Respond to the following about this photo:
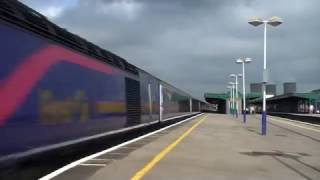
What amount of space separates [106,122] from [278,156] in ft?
17.6

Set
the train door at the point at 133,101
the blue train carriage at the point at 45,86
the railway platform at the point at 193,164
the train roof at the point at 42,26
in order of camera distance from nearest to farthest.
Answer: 1. the blue train carriage at the point at 45,86
2. the train roof at the point at 42,26
3. the railway platform at the point at 193,164
4. the train door at the point at 133,101

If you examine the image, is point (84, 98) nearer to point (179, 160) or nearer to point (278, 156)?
point (179, 160)

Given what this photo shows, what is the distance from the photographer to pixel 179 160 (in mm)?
16328

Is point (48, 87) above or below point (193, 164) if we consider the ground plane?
above

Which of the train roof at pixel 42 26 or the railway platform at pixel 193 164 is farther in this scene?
the railway platform at pixel 193 164

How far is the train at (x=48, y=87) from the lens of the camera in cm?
982

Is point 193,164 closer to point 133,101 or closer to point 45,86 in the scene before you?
point 45,86

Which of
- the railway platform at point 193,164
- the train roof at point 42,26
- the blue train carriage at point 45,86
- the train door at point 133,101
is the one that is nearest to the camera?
the blue train carriage at point 45,86

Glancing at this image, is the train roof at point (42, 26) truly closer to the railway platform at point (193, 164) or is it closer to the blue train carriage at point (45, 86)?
the blue train carriage at point (45, 86)

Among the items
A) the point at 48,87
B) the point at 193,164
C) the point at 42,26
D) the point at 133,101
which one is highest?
the point at 42,26

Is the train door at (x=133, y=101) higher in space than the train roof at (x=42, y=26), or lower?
lower

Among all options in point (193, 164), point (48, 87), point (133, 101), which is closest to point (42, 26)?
point (48, 87)

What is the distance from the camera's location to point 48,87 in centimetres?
1206

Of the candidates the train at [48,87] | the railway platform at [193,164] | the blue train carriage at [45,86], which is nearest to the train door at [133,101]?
the train at [48,87]
